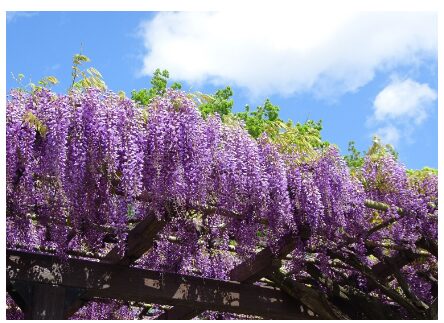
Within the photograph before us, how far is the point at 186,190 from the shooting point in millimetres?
5289

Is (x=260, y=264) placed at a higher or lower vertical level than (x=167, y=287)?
higher

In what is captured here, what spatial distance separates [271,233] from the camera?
20.2ft

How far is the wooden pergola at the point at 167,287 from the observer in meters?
5.97

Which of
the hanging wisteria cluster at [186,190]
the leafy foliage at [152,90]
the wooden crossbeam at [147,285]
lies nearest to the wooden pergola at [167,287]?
the wooden crossbeam at [147,285]

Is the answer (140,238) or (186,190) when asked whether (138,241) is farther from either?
(186,190)

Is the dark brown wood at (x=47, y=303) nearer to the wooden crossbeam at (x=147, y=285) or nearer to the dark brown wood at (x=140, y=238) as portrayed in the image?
the wooden crossbeam at (x=147, y=285)

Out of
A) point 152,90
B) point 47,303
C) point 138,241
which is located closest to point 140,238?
point 138,241

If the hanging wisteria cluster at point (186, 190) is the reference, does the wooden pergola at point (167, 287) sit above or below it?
below

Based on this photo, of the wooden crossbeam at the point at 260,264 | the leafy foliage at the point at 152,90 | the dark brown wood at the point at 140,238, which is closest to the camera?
the dark brown wood at the point at 140,238

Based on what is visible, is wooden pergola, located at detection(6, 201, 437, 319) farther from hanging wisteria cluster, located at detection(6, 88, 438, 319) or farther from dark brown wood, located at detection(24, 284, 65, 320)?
hanging wisteria cluster, located at detection(6, 88, 438, 319)

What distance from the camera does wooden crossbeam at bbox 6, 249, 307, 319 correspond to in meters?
5.99

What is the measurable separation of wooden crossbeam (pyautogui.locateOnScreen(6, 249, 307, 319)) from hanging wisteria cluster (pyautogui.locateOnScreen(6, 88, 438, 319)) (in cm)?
16

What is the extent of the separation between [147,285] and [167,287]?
0.20m

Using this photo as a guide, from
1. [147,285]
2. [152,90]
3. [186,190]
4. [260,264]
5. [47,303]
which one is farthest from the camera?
[152,90]
